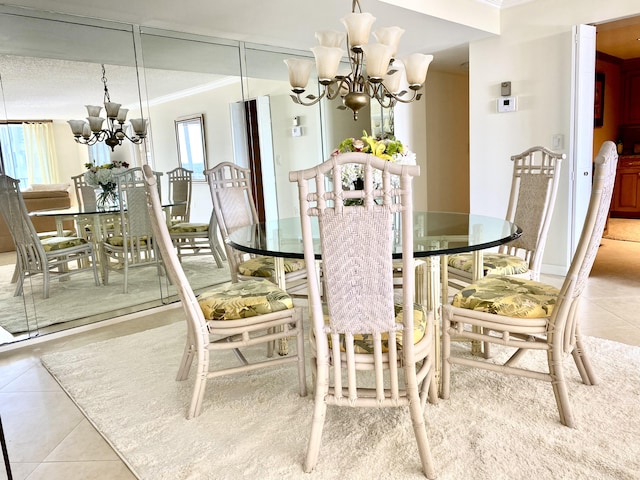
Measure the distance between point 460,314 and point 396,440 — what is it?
1.88 ft

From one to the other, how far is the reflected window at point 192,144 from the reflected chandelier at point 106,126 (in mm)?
356

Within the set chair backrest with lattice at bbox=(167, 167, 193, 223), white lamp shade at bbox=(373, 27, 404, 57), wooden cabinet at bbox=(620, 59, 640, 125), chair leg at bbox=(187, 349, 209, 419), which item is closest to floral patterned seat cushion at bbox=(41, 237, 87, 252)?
chair backrest with lattice at bbox=(167, 167, 193, 223)

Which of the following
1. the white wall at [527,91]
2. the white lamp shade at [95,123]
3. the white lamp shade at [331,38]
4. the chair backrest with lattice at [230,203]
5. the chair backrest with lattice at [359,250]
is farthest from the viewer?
the white wall at [527,91]

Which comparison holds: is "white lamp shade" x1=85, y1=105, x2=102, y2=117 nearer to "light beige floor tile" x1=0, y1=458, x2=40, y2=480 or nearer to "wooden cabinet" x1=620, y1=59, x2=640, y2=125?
"light beige floor tile" x1=0, y1=458, x2=40, y2=480

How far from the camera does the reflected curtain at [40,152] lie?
3146 mm

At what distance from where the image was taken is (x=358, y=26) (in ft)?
7.80

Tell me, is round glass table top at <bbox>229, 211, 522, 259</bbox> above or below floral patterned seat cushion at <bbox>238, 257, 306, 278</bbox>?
above

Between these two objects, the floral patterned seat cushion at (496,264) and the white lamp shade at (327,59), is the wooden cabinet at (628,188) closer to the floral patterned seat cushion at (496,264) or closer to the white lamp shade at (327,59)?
the floral patterned seat cushion at (496,264)

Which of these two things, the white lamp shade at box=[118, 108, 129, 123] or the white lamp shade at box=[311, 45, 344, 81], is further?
the white lamp shade at box=[118, 108, 129, 123]

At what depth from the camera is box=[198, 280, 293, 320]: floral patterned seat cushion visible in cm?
210

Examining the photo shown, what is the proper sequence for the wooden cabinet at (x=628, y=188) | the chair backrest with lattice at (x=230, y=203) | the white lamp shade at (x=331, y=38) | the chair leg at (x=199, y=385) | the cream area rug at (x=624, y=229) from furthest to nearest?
the wooden cabinet at (x=628, y=188) → the cream area rug at (x=624, y=229) → the chair backrest with lattice at (x=230, y=203) → the white lamp shade at (x=331, y=38) → the chair leg at (x=199, y=385)

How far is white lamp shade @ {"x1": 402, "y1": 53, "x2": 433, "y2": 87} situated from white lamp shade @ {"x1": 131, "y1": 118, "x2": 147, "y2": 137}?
7.05 ft

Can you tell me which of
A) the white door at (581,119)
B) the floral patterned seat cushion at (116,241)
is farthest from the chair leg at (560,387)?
the floral patterned seat cushion at (116,241)

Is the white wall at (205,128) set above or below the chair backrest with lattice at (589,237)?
above
